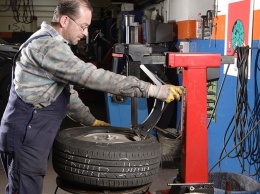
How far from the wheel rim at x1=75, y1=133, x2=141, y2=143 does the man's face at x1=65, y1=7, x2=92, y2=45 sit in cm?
55

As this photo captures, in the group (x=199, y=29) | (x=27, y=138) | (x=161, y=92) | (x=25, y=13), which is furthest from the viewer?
(x=25, y=13)

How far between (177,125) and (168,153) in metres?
0.75

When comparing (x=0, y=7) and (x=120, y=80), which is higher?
(x=0, y=7)

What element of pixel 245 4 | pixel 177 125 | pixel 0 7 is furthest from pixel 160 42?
pixel 0 7

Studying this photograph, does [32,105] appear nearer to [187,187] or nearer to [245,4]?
[187,187]

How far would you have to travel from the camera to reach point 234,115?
3.46 meters

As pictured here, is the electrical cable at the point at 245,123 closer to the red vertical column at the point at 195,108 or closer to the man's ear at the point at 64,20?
the red vertical column at the point at 195,108

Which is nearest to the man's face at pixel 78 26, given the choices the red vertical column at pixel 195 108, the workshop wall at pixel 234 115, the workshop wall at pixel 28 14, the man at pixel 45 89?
the man at pixel 45 89

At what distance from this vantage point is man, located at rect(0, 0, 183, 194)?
2008 millimetres

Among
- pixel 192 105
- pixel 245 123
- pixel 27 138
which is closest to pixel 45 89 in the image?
pixel 27 138

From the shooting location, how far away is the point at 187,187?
7.18ft

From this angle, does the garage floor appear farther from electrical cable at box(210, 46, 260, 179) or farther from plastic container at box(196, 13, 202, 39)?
plastic container at box(196, 13, 202, 39)

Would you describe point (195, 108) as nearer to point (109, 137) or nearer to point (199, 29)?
point (109, 137)

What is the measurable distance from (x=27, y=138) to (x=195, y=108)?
873 mm
